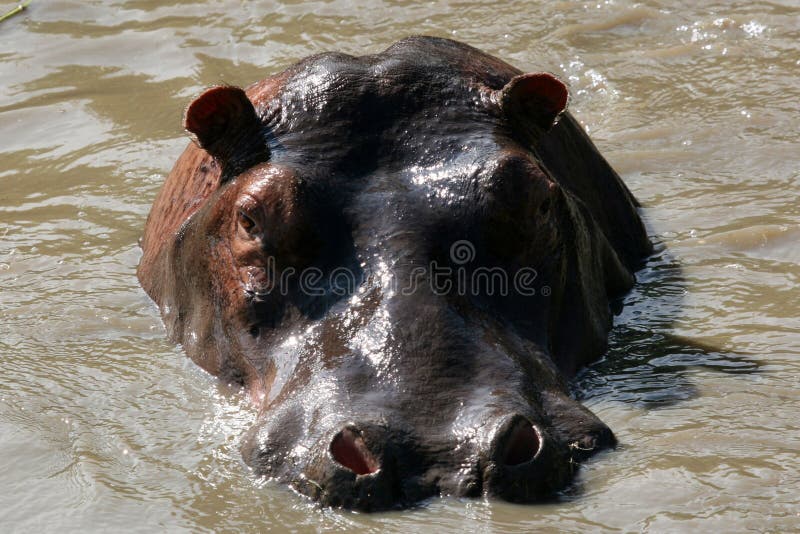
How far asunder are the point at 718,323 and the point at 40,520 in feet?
10.7

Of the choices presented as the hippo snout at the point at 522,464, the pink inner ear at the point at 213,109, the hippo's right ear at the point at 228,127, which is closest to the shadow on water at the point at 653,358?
the hippo snout at the point at 522,464

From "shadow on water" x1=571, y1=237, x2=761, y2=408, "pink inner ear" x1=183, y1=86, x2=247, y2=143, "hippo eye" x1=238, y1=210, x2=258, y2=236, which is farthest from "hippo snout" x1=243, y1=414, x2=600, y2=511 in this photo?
"pink inner ear" x1=183, y1=86, x2=247, y2=143

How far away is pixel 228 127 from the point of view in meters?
6.26

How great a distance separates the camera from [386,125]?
6074 millimetres

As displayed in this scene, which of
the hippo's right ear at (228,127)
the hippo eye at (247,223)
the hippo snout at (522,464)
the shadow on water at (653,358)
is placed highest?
the hippo's right ear at (228,127)

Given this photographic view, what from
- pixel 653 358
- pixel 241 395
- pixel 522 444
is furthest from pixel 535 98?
pixel 522 444

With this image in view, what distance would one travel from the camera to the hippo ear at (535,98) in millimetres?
→ 6258

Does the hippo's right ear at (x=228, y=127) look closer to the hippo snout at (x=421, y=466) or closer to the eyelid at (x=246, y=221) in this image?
the eyelid at (x=246, y=221)

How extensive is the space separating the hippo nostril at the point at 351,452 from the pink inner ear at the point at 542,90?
2230mm

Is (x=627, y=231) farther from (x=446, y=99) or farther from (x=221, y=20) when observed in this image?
(x=221, y=20)

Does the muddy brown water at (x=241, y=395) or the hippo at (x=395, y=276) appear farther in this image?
the muddy brown water at (x=241, y=395)

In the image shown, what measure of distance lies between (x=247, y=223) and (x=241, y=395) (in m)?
0.68

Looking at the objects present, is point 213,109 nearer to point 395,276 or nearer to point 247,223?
point 247,223

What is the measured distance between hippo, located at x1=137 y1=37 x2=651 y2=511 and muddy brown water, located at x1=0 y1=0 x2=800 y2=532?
16 centimetres
